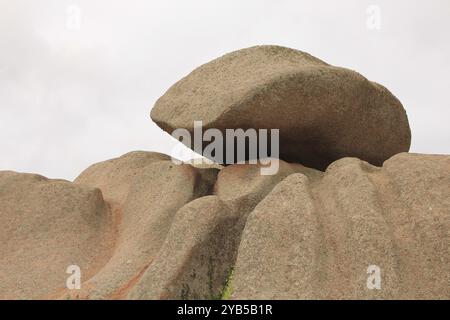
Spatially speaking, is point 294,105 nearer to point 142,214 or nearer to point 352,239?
point 142,214

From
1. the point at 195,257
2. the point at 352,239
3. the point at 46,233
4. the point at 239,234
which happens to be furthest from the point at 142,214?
the point at 352,239

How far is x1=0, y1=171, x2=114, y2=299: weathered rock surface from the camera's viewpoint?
34.9ft

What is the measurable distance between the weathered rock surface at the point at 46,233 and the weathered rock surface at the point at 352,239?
137 inches

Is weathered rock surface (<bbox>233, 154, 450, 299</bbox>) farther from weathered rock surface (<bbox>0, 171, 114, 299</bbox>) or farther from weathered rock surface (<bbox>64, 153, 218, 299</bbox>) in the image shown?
weathered rock surface (<bbox>0, 171, 114, 299</bbox>)

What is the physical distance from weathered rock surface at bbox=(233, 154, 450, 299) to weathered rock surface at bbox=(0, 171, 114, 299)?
11.4 ft

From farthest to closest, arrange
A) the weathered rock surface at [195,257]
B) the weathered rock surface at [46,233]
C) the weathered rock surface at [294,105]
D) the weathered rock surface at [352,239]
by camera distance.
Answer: the weathered rock surface at [294,105] → the weathered rock surface at [46,233] → the weathered rock surface at [195,257] → the weathered rock surface at [352,239]

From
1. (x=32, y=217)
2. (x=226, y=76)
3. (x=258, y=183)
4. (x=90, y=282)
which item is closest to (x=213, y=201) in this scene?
(x=258, y=183)

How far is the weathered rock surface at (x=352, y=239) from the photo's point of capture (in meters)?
8.26

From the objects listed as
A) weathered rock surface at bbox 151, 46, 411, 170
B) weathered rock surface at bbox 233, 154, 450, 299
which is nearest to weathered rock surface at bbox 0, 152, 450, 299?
weathered rock surface at bbox 233, 154, 450, 299

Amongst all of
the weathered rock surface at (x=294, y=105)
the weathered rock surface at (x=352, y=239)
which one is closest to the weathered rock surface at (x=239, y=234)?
the weathered rock surface at (x=352, y=239)

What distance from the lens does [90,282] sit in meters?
9.77

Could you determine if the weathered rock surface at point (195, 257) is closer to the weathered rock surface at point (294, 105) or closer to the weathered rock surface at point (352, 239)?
the weathered rock surface at point (352, 239)

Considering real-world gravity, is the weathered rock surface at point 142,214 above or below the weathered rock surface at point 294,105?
below
